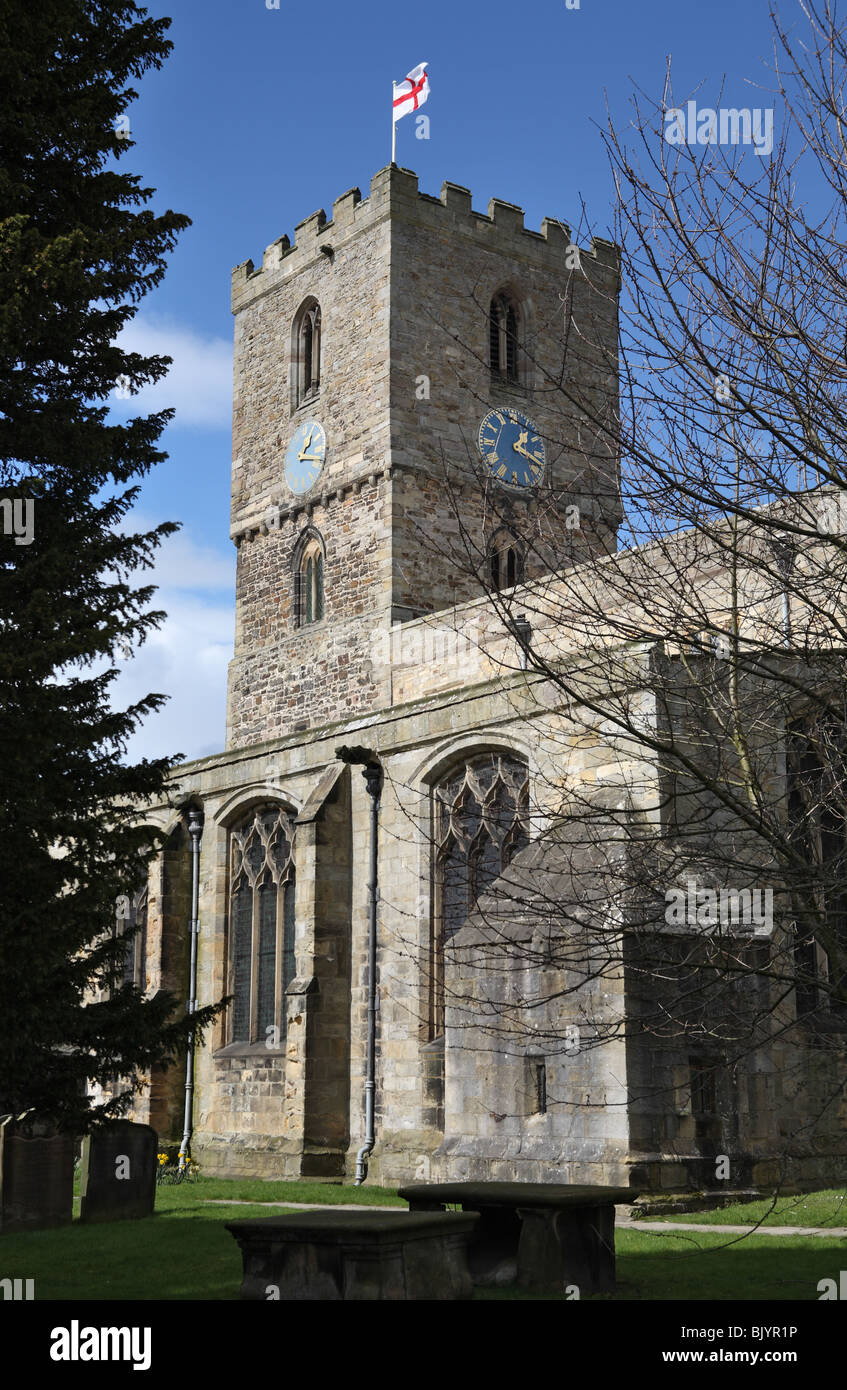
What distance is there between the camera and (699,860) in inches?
291

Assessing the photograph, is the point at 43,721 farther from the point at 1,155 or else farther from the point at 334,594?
the point at 334,594

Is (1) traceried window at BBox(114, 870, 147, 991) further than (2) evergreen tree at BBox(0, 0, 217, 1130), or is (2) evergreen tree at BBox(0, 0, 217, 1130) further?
(1) traceried window at BBox(114, 870, 147, 991)

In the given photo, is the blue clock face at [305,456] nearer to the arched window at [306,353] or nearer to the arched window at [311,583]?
the arched window at [306,353]

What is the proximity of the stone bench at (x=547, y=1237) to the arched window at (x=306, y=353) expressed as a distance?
2385 cm

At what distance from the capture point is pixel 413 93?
31.3 metres

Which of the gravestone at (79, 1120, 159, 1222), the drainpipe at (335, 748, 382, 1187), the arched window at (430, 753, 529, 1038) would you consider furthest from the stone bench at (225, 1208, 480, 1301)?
the drainpipe at (335, 748, 382, 1187)

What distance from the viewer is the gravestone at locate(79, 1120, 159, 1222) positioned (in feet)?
46.5

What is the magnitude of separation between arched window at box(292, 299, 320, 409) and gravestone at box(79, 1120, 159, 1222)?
66.9 ft

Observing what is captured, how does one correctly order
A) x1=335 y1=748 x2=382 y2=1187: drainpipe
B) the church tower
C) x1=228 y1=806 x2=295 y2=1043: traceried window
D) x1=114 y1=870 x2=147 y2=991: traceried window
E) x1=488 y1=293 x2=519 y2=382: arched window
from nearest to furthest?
x1=335 y1=748 x2=382 y2=1187: drainpipe → x1=228 y1=806 x2=295 y2=1043: traceried window → x1=114 y1=870 x2=147 y2=991: traceried window → the church tower → x1=488 y1=293 x2=519 y2=382: arched window

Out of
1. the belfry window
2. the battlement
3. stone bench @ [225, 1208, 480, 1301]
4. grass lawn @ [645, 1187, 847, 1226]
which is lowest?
grass lawn @ [645, 1187, 847, 1226]

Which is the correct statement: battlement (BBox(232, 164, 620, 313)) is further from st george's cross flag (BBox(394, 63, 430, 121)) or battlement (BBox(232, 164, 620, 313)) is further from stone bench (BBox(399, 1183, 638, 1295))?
stone bench (BBox(399, 1183, 638, 1295))

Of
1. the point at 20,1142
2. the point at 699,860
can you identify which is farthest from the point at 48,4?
the point at 20,1142

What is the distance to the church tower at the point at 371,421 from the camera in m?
28.4
